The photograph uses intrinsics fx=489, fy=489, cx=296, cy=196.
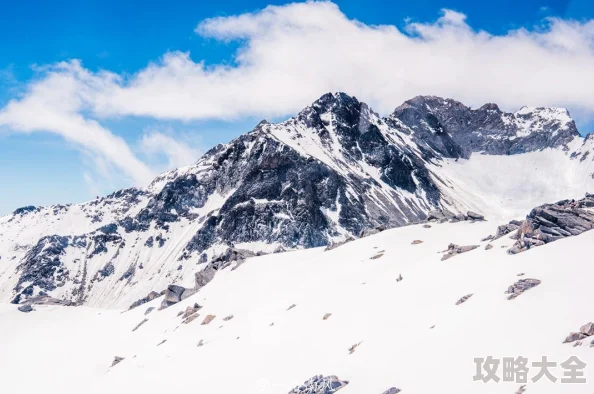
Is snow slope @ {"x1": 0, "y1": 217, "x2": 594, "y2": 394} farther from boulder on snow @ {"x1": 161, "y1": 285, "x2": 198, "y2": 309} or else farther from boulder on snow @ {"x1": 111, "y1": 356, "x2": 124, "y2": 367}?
boulder on snow @ {"x1": 161, "y1": 285, "x2": 198, "y2": 309}

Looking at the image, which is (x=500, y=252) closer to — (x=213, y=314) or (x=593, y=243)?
(x=593, y=243)

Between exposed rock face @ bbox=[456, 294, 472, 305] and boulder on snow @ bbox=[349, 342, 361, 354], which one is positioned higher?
exposed rock face @ bbox=[456, 294, 472, 305]

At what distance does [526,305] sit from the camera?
85.0 feet

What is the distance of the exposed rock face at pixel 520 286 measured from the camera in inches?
1088

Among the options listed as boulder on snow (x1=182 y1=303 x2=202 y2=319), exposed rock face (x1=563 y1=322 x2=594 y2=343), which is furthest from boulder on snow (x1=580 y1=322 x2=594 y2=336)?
boulder on snow (x1=182 y1=303 x2=202 y2=319)

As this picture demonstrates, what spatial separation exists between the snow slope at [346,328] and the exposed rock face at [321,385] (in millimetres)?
543

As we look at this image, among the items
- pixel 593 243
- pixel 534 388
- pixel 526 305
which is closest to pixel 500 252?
pixel 593 243

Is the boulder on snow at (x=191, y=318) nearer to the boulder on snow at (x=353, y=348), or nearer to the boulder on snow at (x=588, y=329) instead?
the boulder on snow at (x=353, y=348)

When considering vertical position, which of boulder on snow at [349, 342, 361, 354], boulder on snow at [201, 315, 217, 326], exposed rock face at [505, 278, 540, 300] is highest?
boulder on snow at [201, 315, 217, 326]

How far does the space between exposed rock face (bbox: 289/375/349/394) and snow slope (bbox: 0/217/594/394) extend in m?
0.54

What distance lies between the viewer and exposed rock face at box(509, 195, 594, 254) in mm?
35250

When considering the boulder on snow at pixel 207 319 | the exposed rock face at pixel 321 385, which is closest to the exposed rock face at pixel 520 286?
the exposed rock face at pixel 321 385

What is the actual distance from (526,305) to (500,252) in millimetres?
11398

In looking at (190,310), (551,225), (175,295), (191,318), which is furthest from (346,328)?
(175,295)
